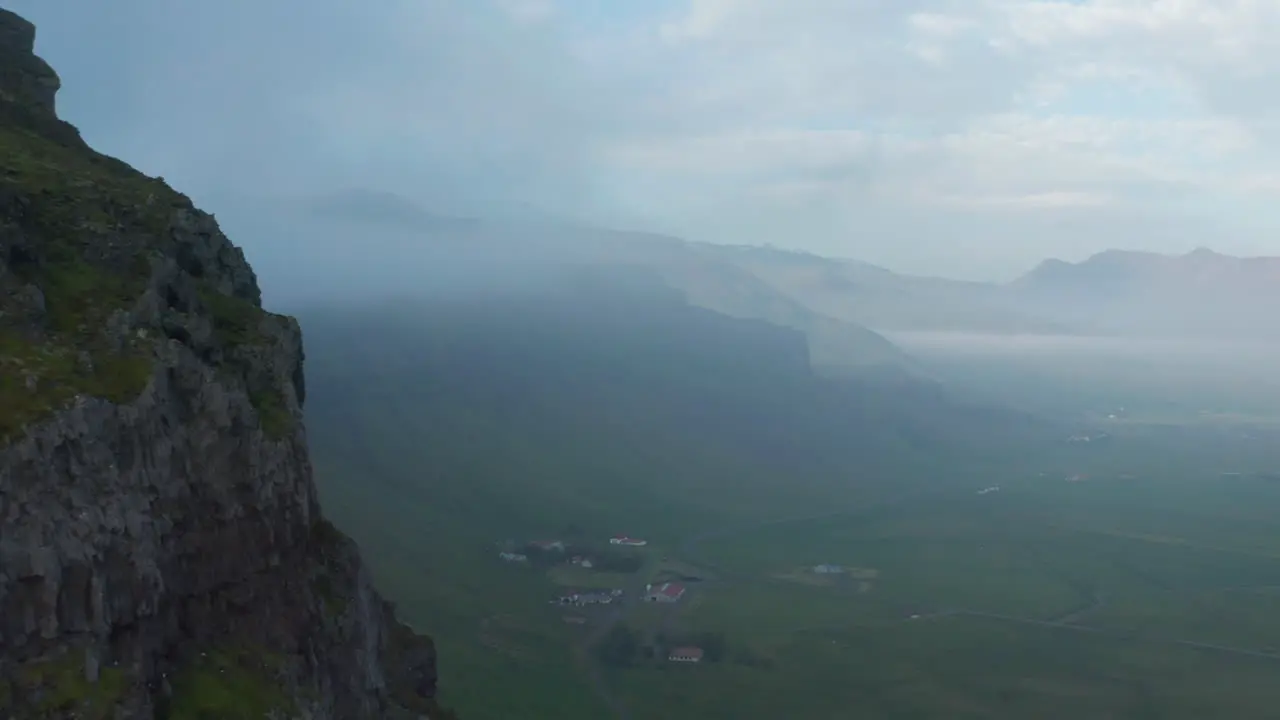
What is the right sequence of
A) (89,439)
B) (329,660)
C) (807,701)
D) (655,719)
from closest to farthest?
(89,439) < (329,660) < (655,719) < (807,701)

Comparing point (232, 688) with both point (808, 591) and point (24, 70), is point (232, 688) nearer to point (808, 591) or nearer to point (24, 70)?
point (24, 70)

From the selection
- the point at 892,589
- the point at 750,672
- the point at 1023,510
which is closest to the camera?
the point at 750,672

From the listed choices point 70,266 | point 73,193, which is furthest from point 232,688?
point 73,193

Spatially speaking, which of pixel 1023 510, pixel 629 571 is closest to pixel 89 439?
pixel 629 571

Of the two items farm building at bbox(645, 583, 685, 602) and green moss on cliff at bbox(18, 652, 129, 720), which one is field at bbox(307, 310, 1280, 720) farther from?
green moss on cliff at bbox(18, 652, 129, 720)

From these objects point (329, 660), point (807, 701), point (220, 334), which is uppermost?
point (220, 334)

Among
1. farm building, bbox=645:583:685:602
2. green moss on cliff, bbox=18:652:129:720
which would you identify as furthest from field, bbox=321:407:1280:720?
Answer: green moss on cliff, bbox=18:652:129:720

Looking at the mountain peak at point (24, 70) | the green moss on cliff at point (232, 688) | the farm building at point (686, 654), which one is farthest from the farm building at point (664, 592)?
the green moss on cliff at point (232, 688)

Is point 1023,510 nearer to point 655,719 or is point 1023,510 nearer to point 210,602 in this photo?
point 655,719
